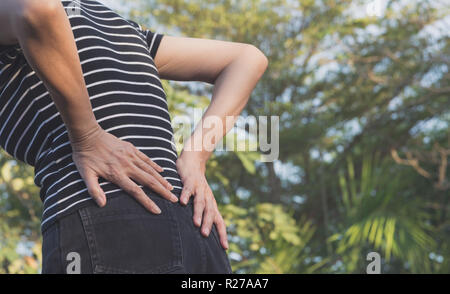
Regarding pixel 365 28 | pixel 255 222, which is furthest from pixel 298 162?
pixel 255 222

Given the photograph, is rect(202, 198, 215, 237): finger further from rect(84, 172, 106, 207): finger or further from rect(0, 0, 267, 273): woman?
rect(84, 172, 106, 207): finger

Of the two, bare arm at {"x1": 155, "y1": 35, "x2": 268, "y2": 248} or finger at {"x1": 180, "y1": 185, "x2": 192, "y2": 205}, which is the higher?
bare arm at {"x1": 155, "y1": 35, "x2": 268, "y2": 248}

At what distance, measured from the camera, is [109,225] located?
0.83 meters

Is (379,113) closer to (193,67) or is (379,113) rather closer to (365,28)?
(365,28)

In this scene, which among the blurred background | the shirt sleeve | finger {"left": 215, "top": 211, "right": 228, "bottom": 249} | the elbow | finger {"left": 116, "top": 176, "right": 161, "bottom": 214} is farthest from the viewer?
the blurred background

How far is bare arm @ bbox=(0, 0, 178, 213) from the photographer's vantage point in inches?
30.4

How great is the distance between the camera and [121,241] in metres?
0.83

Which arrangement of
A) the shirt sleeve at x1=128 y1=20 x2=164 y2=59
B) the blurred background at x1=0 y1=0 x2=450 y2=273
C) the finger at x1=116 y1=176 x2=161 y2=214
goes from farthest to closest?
the blurred background at x1=0 y1=0 x2=450 y2=273
the shirt sleeve at x1=128 y1=20 x2=164 y2=59
the finger at x1=116 y1=176 x2=161 y2=214

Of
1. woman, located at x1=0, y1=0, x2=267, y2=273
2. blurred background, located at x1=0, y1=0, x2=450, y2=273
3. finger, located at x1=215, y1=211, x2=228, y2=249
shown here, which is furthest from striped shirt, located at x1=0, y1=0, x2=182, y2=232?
blurred background, located at x1=0, y1=0, x2=450, y2=273

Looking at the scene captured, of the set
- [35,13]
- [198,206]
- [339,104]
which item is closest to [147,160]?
[198,206]

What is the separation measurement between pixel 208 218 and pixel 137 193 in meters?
0.16

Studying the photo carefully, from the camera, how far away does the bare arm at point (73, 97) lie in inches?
30.4

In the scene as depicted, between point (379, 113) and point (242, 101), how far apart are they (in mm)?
5600

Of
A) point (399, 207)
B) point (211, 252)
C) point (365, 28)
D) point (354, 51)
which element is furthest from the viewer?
point (365, 28)
